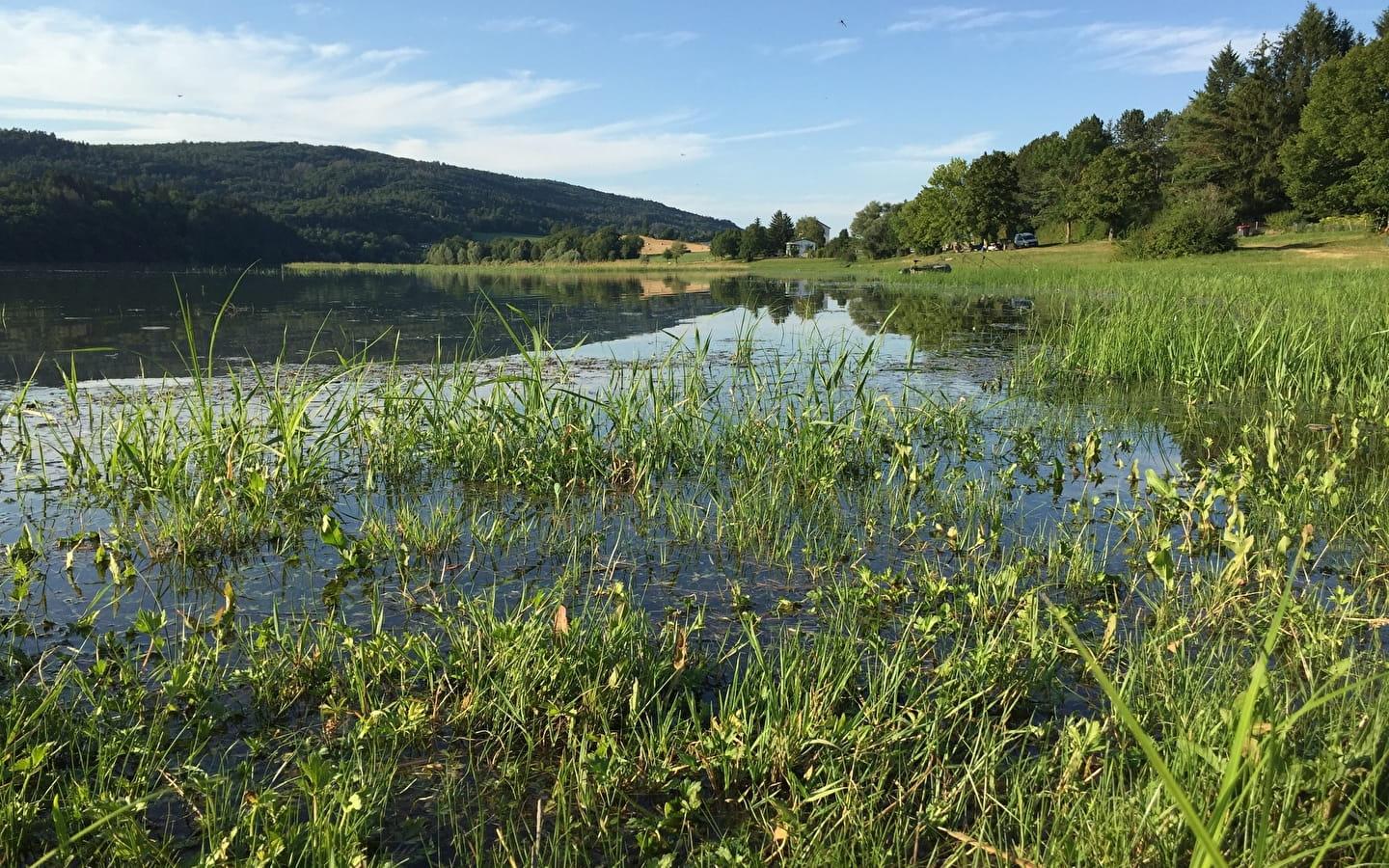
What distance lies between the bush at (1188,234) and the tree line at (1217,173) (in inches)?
2.2

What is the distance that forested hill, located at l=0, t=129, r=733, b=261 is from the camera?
2894 inches

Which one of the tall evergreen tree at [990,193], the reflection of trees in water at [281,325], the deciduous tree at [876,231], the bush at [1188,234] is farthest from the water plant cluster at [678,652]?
the deciduous tree at [876,231]

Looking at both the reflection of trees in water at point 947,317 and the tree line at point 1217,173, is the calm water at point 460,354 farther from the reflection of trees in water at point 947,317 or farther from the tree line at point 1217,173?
the tree line at point 1217,173

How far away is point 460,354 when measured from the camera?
13633 millimetres

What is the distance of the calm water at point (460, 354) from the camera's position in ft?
13.6

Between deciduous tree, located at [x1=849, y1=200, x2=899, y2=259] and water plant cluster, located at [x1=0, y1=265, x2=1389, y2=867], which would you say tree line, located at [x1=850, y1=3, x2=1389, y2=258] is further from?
water plant cluster, located at [x1=0, y1=265, x2=1389, y2=867]

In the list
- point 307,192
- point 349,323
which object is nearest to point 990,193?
point 349,323

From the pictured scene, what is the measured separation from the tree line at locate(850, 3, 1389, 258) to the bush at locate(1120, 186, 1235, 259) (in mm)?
56

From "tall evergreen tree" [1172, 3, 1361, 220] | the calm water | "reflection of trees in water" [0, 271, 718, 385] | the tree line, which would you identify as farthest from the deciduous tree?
"reflection of trees in water" [0, 271, 718, 385]

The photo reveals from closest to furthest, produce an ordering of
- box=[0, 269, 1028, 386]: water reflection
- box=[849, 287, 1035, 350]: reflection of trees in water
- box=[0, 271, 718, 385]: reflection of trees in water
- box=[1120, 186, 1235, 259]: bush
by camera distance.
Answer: box=[0, 271, 718, 385]: reflection of trees in water → box=[0, 269, 1028, 386]: water reflection → box=[849, 287, 1035, 350]: reflection of trees in water → box=[1120, 186, 1235, 259]: bush

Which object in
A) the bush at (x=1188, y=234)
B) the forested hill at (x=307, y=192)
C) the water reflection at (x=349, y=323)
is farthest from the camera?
the forested hill at (x=307, y=192)

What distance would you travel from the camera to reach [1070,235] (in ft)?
186

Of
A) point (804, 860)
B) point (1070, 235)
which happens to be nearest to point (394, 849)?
point (804, 860)

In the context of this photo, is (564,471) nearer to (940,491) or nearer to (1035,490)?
(940,491)
